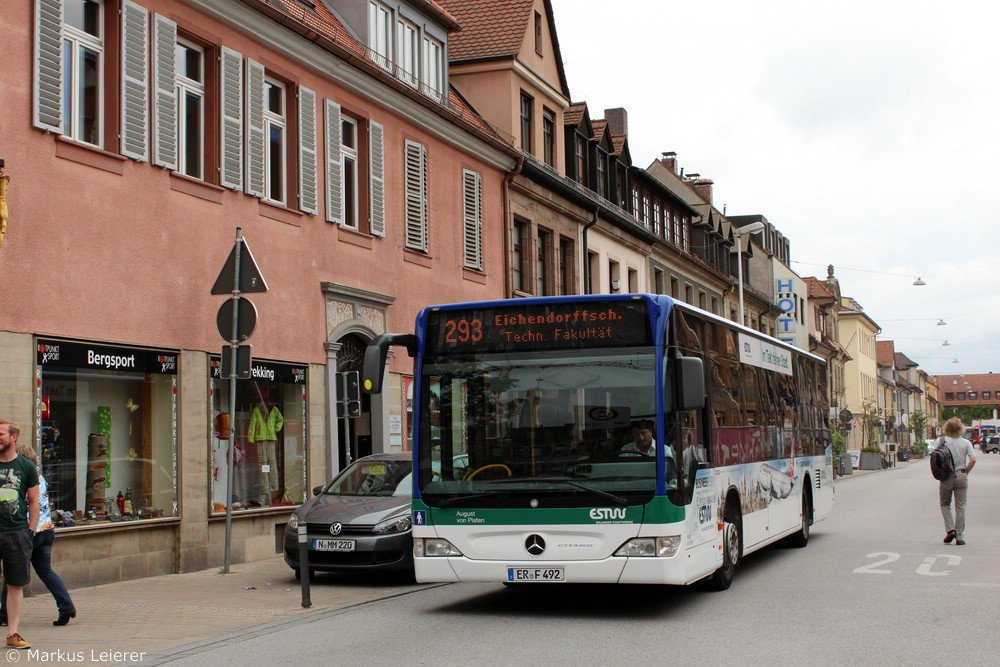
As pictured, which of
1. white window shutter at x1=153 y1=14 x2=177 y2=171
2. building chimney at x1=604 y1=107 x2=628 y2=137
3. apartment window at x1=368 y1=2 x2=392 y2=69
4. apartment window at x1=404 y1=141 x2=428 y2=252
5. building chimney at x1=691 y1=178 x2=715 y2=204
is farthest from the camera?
building chimney at x1=691 y1=178 x2=715 y2=204

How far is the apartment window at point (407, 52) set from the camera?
933 inches

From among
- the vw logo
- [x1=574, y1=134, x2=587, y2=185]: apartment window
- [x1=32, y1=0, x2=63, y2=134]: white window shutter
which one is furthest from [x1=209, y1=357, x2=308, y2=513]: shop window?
[x1=574, y1=134, x2=587, y2=185]: apartment window

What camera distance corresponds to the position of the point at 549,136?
32.1 m

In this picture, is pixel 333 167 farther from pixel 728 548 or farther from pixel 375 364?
pixel 728 548

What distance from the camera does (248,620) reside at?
11047 mm

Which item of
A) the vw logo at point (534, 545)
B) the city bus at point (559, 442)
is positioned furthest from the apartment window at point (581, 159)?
the vw logo at point (534, 545)

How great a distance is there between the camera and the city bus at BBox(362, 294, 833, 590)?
1035 cm

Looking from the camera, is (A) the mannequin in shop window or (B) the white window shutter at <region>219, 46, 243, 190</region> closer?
(B) the white window shutter at <region>219, 46, 243, 190</region>

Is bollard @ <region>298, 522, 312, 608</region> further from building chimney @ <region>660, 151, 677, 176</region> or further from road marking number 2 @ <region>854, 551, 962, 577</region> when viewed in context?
building chimney @ <region>660, 151, 677, 176</region>

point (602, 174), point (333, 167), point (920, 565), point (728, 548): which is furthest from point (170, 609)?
point (602, 174)

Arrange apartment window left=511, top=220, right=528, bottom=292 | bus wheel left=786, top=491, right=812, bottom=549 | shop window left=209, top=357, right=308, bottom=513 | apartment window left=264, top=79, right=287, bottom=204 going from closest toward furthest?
1. shop window left=209, top=357, right=308, bottom=513
2. bus wheel left=786, top=491, right=812, bottom=549
3. apartment window left=264, top=79, right=287, bottom=204
4. apartment window left=511, top=220, right=528, bottom=292

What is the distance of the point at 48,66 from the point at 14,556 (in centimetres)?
688

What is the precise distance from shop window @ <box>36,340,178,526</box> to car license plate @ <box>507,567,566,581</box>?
617 cm

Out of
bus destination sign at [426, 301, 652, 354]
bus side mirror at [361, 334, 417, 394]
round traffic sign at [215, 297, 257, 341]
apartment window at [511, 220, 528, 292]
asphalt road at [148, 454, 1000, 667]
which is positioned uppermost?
apartment window at [511, 220, 528, 292]
